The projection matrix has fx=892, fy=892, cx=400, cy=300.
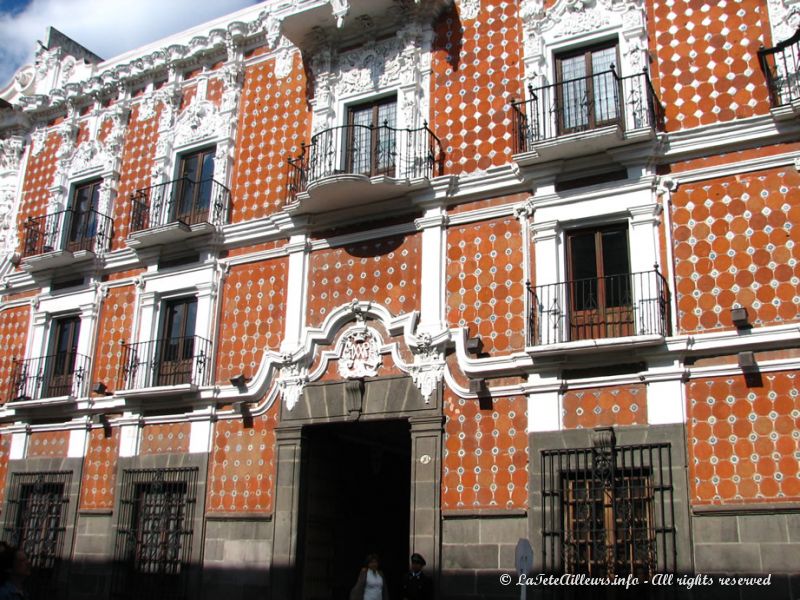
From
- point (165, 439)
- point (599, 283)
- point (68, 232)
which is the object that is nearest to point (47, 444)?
point (165, 439)

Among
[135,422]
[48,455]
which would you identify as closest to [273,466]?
[135,422]

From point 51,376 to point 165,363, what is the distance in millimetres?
3491

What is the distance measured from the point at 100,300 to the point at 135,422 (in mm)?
3260

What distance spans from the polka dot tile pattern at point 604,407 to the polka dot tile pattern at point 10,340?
13.3 meters

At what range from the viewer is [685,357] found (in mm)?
13047

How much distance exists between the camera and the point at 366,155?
17.1 metres

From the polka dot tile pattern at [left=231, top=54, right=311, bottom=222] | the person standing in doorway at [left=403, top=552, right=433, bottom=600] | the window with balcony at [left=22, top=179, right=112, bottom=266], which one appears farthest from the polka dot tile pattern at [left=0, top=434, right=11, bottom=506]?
the person standing in doorway at [left=403, top=552, right=433, bottom=600]

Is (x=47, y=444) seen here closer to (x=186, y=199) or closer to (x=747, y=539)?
(x=186, y=199)

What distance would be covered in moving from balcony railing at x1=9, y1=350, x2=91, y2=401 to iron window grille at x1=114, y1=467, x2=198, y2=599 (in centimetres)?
273

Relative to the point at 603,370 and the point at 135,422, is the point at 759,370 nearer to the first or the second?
the point at 603,370

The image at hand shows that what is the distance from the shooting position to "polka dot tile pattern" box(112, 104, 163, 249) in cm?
2012

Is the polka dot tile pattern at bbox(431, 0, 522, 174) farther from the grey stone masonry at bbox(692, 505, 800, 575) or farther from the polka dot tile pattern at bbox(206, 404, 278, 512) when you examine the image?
the grey stone masonry at bbox(692, 505, 800, 575)

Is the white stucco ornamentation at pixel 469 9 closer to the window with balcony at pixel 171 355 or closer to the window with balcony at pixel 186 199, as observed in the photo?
the window with balcony at pixel 186 199

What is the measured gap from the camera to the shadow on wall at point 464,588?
1171 centimetres
